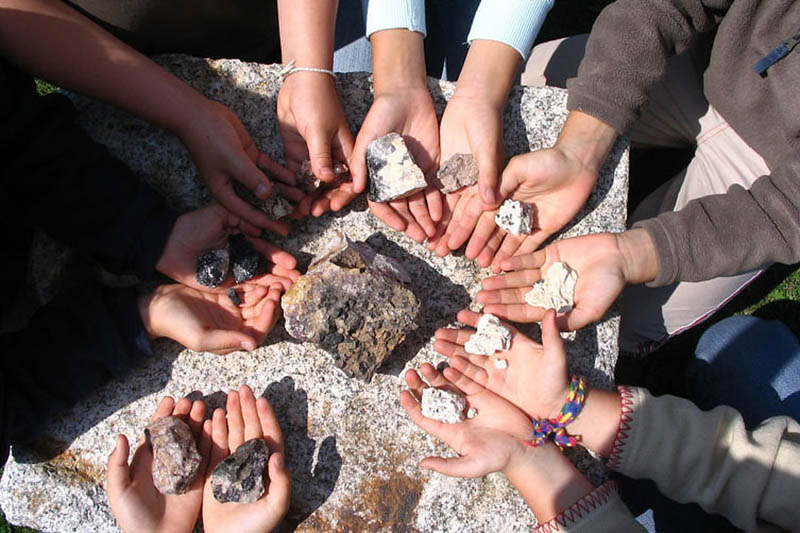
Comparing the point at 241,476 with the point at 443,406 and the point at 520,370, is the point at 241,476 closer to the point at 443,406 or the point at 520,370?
the point at 443,406

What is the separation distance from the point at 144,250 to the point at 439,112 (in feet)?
4.16

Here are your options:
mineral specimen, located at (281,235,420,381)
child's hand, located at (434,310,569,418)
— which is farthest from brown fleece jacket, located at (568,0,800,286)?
mineral specimen, located at (281,235,420,381)

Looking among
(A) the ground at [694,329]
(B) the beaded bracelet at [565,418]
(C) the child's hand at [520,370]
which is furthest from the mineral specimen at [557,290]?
(A) the ground at [694,329]

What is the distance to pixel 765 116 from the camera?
233 cm

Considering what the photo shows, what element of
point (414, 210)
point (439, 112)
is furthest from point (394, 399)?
point (439, 112)

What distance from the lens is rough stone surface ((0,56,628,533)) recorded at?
214cm

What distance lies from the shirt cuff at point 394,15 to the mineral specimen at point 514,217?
808mm

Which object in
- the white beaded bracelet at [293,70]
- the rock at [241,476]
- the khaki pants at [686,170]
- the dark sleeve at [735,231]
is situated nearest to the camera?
the rock at [241,476]

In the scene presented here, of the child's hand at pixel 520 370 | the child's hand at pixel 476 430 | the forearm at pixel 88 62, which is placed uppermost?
the forearm at pixel 88 62

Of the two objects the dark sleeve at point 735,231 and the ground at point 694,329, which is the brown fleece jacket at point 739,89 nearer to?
the dark sleeve at point 735,231

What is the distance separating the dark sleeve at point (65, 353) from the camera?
211cm

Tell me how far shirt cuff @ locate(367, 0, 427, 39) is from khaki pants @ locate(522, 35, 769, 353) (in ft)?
2.96

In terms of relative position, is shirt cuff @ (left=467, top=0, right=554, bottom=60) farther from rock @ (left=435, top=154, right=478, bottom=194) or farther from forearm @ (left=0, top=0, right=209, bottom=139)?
forearm @ (left=0, top=0, right=209, bottom=139)

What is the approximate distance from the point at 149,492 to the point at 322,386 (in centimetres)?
71
